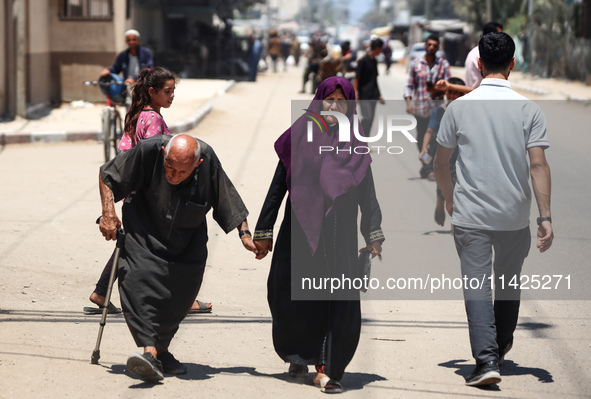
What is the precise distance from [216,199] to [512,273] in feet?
5.12

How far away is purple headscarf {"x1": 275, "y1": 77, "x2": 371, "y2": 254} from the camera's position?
15.7 feet

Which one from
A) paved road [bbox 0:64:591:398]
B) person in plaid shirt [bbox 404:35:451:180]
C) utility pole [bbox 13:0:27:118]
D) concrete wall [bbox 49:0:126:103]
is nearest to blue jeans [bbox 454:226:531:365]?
paved road [bbox 0:64:591:398]

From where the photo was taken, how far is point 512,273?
16.5 ft

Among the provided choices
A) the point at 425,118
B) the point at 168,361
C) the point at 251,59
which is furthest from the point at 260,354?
the point at 251,59

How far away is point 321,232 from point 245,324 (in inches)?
54.8

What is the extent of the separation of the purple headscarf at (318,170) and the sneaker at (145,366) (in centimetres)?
94

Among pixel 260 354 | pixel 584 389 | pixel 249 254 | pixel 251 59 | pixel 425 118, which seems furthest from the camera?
pixel 251 59

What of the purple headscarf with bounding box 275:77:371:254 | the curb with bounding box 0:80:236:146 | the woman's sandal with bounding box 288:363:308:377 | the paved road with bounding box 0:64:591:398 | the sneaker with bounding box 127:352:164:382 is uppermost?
the purple headscarf with bounding box 275:77:371:254

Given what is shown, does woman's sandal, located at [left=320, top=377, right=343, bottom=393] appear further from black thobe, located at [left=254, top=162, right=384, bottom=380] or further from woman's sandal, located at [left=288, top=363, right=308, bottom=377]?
woman's sandal, located at [left=288, top=363, right=308, bottom=377]

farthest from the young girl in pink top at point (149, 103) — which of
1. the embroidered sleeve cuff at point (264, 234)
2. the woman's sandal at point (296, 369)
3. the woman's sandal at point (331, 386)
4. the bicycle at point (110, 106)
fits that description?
the bicycle at point (110, 106)

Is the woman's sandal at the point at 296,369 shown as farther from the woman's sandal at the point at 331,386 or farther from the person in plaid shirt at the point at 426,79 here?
the person in plaid shirt at the point at 426,79

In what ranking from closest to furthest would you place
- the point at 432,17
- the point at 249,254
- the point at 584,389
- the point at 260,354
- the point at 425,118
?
1. the point at 584,389
2. the point at 260,354
3. the point at 249,254
4. the point at 425,118
5. the point at 432,17

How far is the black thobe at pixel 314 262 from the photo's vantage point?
15.7 ft

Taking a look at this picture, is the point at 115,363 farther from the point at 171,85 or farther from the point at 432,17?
the point at 432,17
